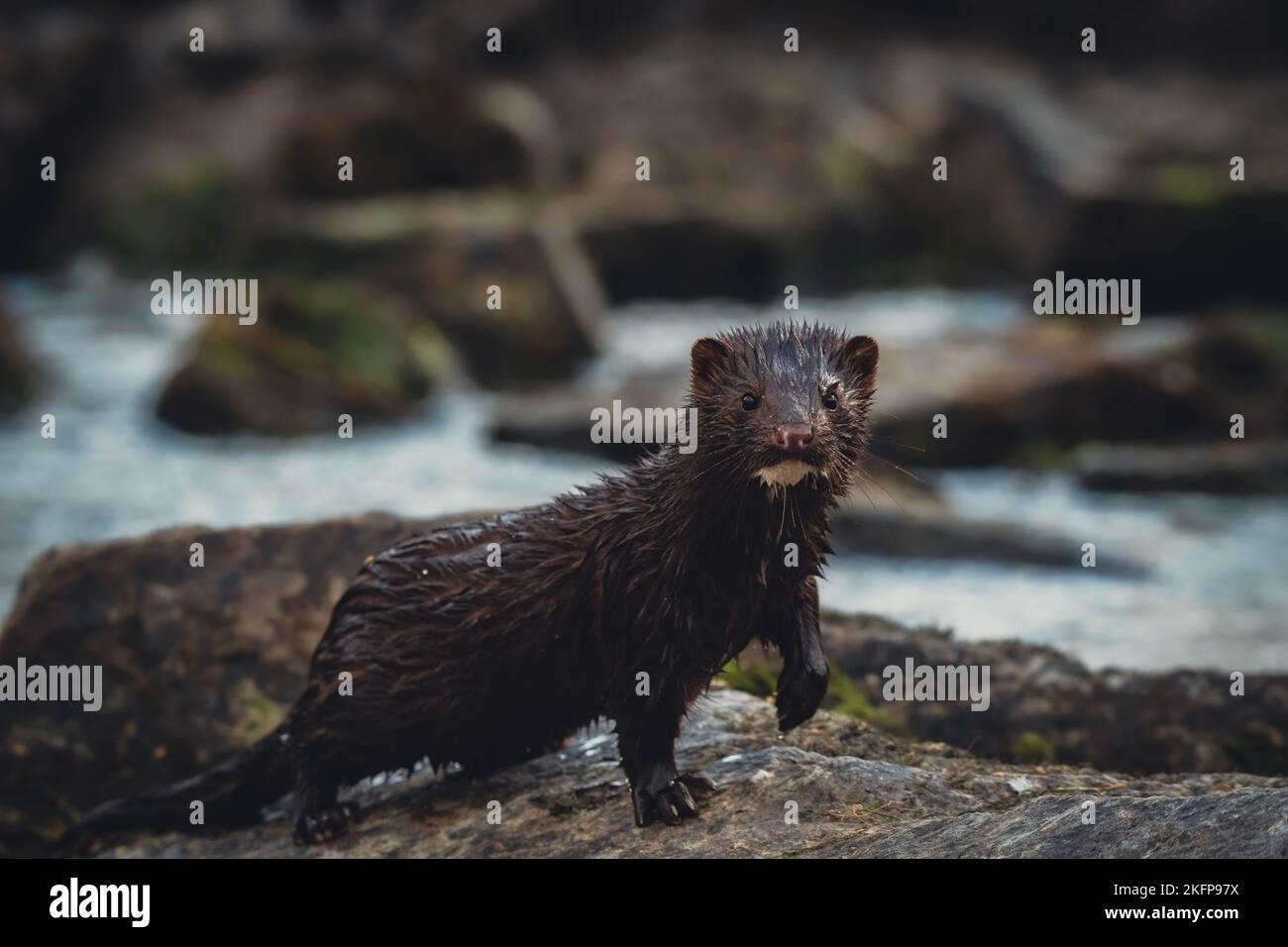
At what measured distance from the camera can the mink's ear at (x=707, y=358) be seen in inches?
212

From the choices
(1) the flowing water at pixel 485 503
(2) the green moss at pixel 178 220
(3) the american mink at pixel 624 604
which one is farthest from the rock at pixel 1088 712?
(2) the green moss at pixel 178 220

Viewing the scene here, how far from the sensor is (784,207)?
2608 cm

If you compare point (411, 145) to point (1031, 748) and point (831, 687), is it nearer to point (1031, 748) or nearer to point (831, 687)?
point (831, 687)

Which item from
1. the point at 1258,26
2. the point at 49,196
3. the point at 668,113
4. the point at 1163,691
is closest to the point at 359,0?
the point at 668,113

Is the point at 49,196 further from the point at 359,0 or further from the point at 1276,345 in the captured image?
the point at 1276,345

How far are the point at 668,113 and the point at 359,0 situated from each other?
7527 mm

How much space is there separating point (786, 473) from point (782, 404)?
231mm

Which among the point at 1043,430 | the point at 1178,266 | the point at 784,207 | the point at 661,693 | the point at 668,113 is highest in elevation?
the point at 668,113

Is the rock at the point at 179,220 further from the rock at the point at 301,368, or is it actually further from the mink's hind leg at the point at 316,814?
the mink's hind leg at the point at 316,814

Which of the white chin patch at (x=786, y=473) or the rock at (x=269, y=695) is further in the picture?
the rock at (x=269, y=695)
